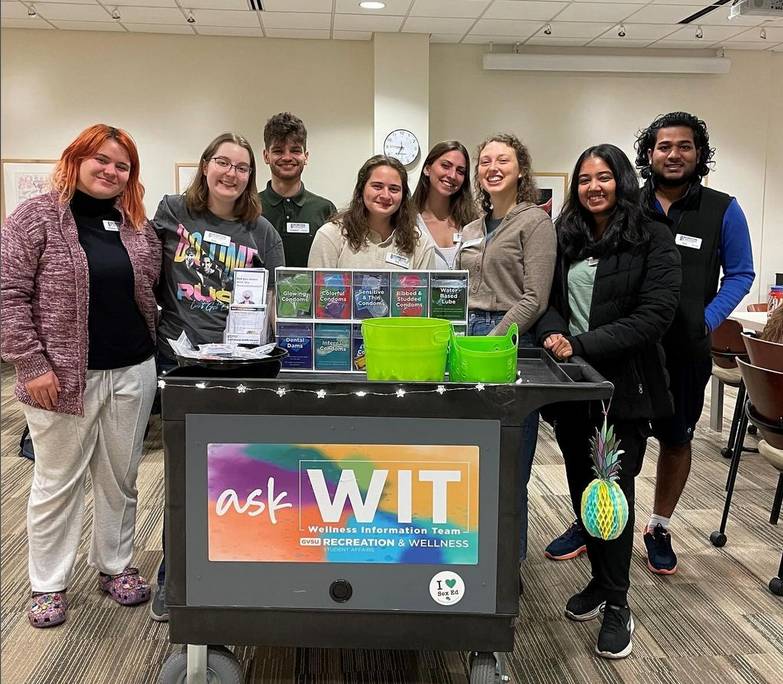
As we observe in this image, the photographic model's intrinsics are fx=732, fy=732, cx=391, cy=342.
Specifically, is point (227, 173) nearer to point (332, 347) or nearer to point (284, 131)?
point (332, 347)

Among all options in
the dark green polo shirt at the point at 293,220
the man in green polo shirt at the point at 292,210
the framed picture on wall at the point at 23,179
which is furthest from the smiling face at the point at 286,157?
the framed picture on wall at the point at 23,179

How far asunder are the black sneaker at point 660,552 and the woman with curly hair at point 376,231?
4.63 ft

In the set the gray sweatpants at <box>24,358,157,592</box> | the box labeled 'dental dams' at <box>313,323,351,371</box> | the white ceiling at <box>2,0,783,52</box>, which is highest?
the white ceiling at <box>2,0,783,52</box>

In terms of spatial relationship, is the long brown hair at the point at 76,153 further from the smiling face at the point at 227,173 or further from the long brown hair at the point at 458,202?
the long brown hair at the point at 458,202

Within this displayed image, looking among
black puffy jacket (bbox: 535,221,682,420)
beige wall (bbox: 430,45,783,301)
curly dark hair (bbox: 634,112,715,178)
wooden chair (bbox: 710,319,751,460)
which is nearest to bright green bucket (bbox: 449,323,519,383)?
black puffy jacket (bbox: 535,221,682,420)

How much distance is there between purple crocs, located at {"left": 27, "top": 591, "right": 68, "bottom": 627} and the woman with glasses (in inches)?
11.4

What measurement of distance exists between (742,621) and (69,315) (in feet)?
7.92

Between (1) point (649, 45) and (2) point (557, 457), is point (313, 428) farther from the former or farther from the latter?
(1) point (649, 45)

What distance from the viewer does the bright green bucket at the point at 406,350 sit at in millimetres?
1779

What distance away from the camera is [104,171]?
231 cm

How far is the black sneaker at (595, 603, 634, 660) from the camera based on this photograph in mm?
2250

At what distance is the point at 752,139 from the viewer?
7.25 m

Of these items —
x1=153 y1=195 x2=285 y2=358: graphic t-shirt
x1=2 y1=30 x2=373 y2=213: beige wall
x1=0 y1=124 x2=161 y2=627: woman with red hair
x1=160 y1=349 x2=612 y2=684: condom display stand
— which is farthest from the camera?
x1=2 y1=30 x2=373 y2=213: beige wall

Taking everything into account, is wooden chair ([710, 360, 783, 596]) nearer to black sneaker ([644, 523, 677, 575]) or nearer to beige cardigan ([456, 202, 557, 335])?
black sneaker ([644, 523, 677, 575])
